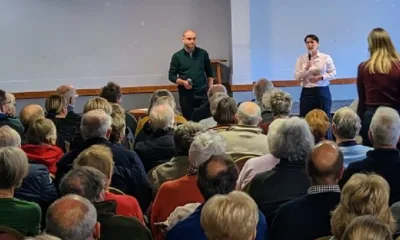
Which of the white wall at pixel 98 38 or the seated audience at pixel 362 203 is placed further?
the white wall at pixel 98 38

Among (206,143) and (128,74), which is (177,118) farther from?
(128,74)

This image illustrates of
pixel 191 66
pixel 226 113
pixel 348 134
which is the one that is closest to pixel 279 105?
pixel 226 113

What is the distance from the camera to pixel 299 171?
343 cm

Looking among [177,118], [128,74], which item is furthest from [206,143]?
[128,74]

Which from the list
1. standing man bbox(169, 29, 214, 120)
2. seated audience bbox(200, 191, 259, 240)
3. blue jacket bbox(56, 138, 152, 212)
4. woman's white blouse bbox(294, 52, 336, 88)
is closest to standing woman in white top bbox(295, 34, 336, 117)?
woman's white blouse bbox(294, 52, 336, 88)

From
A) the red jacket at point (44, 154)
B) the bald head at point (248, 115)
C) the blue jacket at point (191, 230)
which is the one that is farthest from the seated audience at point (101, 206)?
the bald head at point (248, 115)

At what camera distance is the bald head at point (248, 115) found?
4723mm

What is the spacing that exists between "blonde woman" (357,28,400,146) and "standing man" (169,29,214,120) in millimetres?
3098

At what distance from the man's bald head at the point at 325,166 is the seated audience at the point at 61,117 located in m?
2.99

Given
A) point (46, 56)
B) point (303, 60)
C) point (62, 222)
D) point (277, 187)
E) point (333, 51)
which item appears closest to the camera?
point (62, 222)

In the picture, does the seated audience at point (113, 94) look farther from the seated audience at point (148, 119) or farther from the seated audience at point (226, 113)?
the seated audience at point (226, 113)

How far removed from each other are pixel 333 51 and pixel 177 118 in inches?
A: 199

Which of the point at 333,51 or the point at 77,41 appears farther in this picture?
the point at 333,51

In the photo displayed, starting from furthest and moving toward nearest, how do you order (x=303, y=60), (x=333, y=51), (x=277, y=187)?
(x=333, y=51) < (x=303, y=60) < (x=277, y=187)
